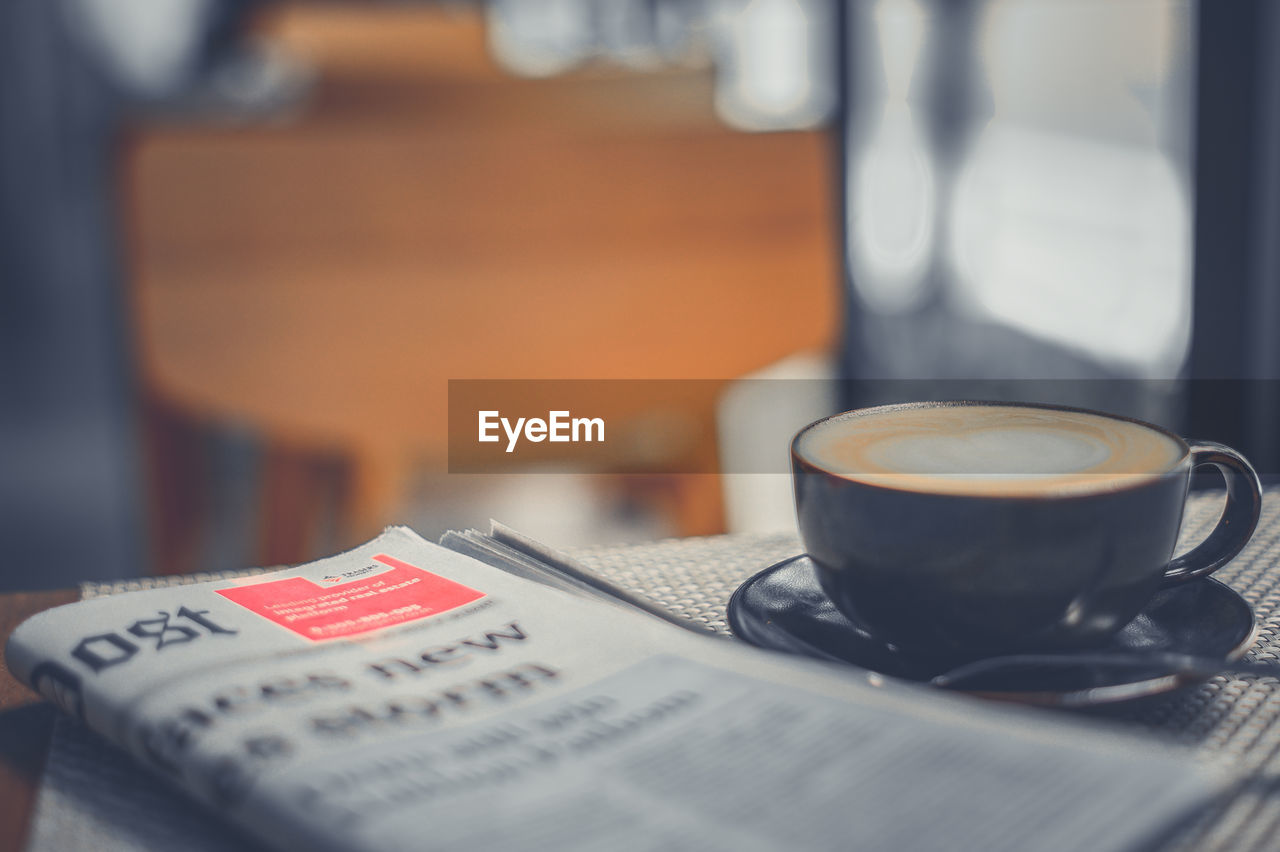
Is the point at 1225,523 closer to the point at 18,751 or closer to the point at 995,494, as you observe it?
the point at 995,494

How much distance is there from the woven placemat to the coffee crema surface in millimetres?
68

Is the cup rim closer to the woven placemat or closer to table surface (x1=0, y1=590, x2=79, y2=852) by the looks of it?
the woven placemat

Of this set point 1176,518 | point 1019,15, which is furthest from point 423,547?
point 1019,15

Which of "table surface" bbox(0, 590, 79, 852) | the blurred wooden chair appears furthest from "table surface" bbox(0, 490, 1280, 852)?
the blurred wooden chair

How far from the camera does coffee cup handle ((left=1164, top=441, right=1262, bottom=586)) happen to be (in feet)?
1.16

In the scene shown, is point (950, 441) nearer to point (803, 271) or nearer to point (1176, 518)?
point (1176, 518)

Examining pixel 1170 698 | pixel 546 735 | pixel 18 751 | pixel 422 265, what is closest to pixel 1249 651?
pixel 1170 698

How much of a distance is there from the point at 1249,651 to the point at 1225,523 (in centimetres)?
4

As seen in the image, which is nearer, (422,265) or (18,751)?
(18,751)

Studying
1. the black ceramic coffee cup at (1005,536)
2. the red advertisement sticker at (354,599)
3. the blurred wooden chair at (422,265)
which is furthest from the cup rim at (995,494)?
the blurred wooden chair at (422,265)

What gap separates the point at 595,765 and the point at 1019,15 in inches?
125

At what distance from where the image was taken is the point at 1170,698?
0.33 meters

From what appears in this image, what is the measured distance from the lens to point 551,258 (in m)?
1.08

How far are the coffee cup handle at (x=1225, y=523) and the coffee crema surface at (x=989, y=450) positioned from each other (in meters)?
0.02
